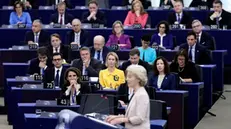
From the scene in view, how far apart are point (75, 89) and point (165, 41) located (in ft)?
11.5

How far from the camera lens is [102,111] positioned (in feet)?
28.7

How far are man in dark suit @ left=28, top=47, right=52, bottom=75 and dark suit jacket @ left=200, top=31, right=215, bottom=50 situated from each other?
274cm

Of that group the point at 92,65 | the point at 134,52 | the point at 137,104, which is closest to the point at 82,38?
the point at 92,65

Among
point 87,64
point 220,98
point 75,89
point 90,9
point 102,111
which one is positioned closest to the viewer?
point 102,111

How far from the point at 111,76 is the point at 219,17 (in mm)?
3929

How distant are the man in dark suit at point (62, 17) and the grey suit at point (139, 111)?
835 centimetres

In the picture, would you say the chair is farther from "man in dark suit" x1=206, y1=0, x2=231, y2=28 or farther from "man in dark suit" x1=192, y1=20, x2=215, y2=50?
"man in dark suit" x1=206, y1=0, x2=231, y2=28

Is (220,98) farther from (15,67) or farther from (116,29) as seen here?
(15,67)

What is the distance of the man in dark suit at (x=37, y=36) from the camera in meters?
14.2

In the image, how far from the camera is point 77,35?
14.1 meters

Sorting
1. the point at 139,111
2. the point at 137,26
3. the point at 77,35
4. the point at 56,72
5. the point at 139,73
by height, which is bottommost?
the point at 139,111

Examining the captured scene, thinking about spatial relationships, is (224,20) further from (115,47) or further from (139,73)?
(139,73)

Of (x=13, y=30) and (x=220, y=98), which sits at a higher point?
(x=13, y=30)

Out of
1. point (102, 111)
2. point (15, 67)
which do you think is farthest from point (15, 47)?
point (102, 111)
